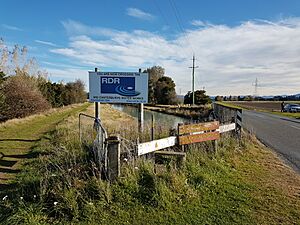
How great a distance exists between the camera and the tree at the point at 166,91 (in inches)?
2680

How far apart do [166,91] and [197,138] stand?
61.4 metres

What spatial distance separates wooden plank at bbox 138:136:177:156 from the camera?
5977 millimetres

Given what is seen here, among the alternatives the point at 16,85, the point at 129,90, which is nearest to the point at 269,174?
the point at 129,90

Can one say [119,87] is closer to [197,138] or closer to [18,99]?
[197,138]

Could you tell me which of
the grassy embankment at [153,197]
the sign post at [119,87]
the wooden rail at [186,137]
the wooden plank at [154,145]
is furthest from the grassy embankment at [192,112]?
the grassy embankment at [153,197]

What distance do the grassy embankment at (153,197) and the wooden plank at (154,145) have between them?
390mm

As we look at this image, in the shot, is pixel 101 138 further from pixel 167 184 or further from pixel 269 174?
pixel 269 174

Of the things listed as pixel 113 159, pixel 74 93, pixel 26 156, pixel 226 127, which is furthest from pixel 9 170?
pixel 74 93

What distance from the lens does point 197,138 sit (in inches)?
289

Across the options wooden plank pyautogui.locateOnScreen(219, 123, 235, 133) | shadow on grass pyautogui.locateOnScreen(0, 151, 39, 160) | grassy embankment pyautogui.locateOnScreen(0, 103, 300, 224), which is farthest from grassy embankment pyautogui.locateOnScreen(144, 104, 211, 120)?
grassy embankment pyautogui.locateOnScreen(0, 103, 300, 224)

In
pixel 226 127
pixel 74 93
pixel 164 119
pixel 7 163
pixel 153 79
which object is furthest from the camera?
pixel 153 79

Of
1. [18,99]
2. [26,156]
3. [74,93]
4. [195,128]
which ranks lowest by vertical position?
[26,156]

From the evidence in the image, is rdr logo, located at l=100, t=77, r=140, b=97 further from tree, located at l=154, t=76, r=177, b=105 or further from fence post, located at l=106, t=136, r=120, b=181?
tree, located at l=154, t=76, r=177, b=105

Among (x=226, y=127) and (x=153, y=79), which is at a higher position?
(x=153, y=79)
